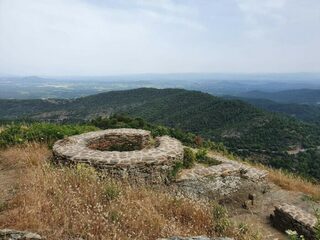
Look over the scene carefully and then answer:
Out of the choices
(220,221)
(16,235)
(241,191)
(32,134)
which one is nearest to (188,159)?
(241,191)

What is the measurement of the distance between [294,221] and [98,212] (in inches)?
250

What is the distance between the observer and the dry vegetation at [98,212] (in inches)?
262

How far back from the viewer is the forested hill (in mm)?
76562

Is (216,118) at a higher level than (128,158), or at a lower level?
lower

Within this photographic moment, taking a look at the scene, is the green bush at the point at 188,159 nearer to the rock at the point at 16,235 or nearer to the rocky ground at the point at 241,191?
the rocky ground at the point at 241,191

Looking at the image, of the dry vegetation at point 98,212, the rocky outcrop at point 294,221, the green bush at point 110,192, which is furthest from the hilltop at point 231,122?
the green bush at point 110,192

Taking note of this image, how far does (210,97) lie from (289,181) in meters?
90.0

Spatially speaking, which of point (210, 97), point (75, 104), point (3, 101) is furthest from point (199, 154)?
point (3, 101)

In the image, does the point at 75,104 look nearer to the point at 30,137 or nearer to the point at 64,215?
the point at 30,137

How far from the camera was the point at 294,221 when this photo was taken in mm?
10508

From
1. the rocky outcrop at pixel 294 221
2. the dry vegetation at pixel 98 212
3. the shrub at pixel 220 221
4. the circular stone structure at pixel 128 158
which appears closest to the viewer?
the dry vegetation at pixel 98 212

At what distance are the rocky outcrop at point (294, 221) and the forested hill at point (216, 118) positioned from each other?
57032 mm

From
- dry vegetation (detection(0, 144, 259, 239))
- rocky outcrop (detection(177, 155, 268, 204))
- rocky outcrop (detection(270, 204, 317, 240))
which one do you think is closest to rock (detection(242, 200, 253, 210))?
rocky outcrop (detection(177, 155, 268, 204))

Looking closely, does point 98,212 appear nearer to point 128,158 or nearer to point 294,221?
point 128,158
